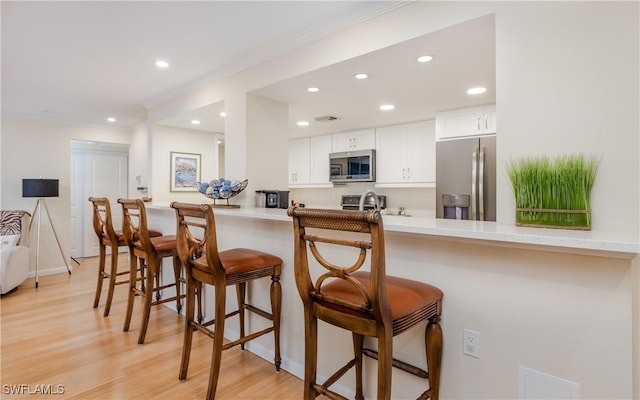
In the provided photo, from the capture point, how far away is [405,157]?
4.35 meters

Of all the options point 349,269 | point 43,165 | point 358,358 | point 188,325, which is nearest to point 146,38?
point 188,325

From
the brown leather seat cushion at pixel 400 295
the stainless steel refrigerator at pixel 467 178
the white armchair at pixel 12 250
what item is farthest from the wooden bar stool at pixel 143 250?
the stainless steel refrigerator at pixel 467 178

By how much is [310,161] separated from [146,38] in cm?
328

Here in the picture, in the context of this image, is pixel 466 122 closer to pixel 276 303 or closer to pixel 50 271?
pixel 276 303

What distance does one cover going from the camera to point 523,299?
1.32 m

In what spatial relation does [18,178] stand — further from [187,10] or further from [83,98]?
[187,10]

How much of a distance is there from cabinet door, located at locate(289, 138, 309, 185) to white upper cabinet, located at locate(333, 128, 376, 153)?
0.63 m

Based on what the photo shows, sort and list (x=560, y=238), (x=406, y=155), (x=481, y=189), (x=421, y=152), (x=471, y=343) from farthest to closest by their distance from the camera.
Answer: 1. (x=406, y=155)
2. (x=421, y=152)
3. (x=481, y=189)
4. (x=471, y=343)
5. (x=560, y=238)

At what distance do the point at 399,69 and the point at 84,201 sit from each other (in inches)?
245

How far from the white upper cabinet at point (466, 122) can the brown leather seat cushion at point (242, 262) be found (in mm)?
2477

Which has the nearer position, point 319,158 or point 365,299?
point 365,299

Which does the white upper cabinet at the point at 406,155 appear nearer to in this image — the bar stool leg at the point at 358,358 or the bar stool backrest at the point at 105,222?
the bar stool leg at the point at 358,358

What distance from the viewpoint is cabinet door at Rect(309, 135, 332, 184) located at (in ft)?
17.0

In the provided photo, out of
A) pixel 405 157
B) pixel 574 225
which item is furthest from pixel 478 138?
pixel 574 225
